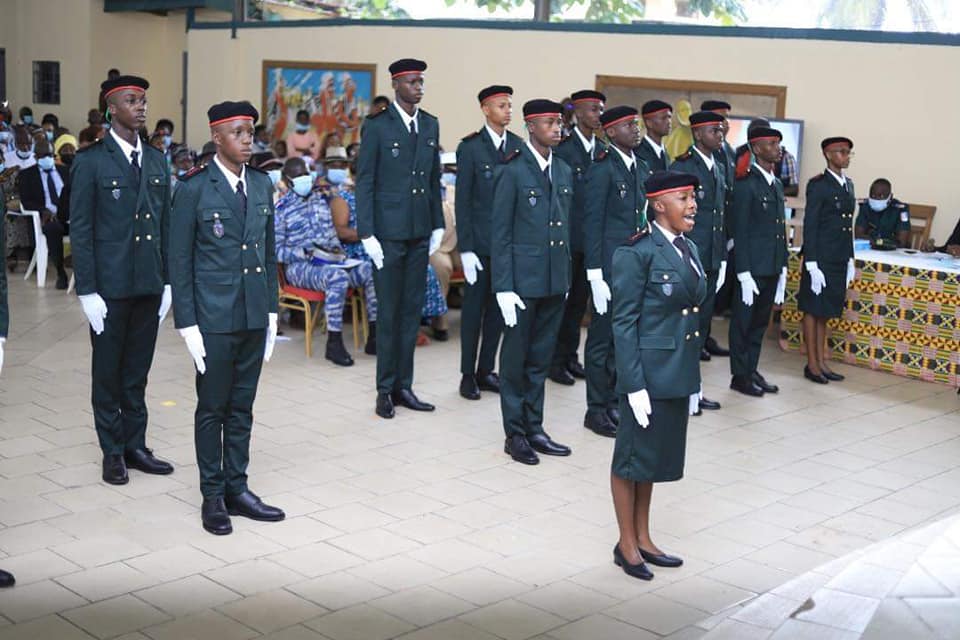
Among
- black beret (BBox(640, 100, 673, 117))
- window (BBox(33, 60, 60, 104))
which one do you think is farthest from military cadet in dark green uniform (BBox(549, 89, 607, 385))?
window (BBox(33, 60, 60, 104))

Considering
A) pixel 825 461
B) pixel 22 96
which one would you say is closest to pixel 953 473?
pixel 825 461

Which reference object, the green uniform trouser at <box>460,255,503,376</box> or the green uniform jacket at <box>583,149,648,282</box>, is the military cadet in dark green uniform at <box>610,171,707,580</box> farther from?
the green uniform trouser at <box>460,255,503,376</box>

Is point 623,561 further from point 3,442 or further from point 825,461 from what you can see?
point 3,442

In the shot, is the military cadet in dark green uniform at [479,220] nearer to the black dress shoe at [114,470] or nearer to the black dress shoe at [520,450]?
the black dress shoe at [520,450]

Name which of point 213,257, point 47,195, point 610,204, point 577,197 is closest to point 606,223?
point 610,204

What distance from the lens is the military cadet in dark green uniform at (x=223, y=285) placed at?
4.95 m

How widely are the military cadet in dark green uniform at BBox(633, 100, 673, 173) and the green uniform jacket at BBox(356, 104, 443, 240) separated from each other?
1247mm

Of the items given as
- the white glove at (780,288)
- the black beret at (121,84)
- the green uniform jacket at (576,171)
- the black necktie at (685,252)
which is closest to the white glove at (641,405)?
the black necktie at (685,252)

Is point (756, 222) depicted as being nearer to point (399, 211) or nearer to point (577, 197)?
point (577, 197)

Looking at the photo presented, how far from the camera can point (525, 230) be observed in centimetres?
618

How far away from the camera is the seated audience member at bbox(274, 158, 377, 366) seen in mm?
8586

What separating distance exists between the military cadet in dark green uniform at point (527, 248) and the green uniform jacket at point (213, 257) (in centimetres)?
151

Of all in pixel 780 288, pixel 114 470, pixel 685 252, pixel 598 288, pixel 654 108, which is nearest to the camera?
pixel 685 252

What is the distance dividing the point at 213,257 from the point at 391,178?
205 cm
